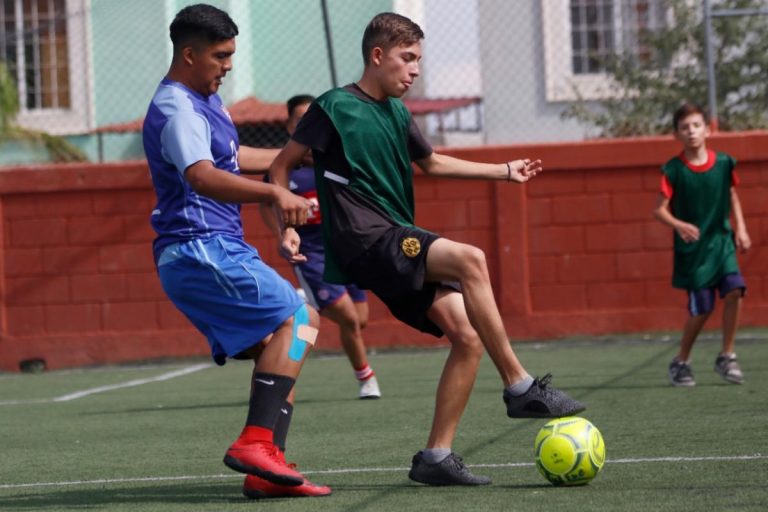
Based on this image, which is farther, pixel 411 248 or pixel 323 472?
pixel 323 472

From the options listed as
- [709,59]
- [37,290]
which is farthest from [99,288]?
[709,59]

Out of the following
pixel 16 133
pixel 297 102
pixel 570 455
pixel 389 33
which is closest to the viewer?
pixel 570 455

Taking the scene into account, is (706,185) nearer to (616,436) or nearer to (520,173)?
(616,436)

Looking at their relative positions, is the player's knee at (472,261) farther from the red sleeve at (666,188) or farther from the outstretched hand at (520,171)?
the red sleeve at (666,188)

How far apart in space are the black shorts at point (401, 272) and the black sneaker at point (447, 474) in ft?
1.74

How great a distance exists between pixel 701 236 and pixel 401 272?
14.6 ft

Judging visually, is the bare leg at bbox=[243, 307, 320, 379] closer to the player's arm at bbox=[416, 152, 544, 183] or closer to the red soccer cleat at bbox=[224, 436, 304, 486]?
the red soccer cleat at bbox=[224, 436, 304, 486]

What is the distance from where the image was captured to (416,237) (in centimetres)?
574

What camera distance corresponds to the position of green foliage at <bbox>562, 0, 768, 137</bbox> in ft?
51.0

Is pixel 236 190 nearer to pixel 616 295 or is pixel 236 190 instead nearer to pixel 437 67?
pixel 616 295

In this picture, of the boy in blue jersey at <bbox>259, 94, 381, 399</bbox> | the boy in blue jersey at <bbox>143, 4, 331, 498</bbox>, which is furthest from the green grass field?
the boy in blue jersey at <bbox>143, 4, 331, 498</bbox>

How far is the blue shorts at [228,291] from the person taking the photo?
567 cm

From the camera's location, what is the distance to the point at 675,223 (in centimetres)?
927

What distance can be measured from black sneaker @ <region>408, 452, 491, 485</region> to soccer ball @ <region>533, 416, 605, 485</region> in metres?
0.28
